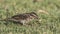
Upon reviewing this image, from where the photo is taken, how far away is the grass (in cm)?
1006

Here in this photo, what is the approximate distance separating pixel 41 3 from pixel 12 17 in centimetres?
320

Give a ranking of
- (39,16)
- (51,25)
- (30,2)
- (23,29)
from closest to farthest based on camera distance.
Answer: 1. (23,29)
2. (51,25)
3. (39,16)
4. (30,2)

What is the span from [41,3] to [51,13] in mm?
1599

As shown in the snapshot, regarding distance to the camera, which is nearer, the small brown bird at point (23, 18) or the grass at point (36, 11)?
the grass at point (36, 11)

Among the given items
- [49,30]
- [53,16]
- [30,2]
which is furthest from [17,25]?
[30,2]

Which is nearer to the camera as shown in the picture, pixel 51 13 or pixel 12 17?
pixel 12 17

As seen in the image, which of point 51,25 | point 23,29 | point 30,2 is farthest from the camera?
point 30,2

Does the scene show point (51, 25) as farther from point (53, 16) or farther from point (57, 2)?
point (57, 2)

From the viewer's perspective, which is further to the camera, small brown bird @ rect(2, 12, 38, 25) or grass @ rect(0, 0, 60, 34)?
small brown bird @ rect(2, 12, 38, 25)

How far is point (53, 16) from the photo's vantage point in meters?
12.0

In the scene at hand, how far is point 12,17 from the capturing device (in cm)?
1091

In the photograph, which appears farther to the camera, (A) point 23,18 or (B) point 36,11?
(B) point 36,11

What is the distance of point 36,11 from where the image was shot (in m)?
12.4

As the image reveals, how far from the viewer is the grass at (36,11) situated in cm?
1006
